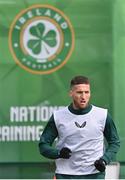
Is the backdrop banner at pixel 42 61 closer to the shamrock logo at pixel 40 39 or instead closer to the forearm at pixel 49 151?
the shamrock logo at pixel 40 39

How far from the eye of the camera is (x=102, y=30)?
24.2 ft

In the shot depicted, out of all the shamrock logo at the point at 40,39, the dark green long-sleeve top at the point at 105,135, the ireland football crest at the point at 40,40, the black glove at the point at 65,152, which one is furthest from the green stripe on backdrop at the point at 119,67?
the black glove at the point at 65,152

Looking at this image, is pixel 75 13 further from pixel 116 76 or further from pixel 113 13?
pixel 116 76

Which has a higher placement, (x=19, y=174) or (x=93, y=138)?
(x=93, y=138)

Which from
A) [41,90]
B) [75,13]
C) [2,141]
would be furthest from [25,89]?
[75,13]

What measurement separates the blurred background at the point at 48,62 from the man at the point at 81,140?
9.87 ft

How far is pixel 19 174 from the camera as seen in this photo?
24.7 feet

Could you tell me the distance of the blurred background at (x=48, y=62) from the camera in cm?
732

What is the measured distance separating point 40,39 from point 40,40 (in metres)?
0.01

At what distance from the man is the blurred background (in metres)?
3.01

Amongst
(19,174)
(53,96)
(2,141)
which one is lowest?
(19,174)

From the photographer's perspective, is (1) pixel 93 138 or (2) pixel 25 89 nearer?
(1) pixel 93 138

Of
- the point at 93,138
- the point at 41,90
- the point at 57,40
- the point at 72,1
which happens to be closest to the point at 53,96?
the point at 41,90

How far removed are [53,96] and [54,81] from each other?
197mm
